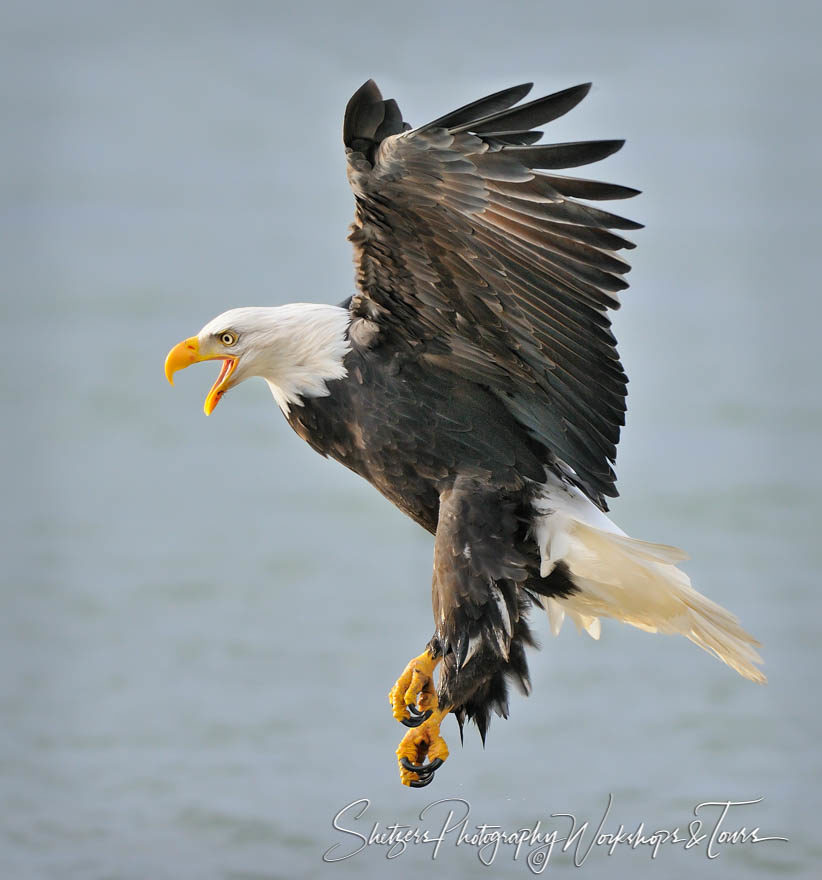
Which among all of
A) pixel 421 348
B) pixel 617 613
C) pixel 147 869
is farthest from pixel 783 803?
pixel 421 348

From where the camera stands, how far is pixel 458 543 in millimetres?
5137

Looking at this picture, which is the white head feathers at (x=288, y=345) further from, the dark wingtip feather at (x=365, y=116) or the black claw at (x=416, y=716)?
the black claw at (x=416, y=716)

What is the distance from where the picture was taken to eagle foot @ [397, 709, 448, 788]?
529cm

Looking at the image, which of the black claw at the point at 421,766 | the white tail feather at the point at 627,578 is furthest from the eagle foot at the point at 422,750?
the white tail feather at the point at 627,578

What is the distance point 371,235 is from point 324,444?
2.29ft

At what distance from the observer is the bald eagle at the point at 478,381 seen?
4766 millimetres

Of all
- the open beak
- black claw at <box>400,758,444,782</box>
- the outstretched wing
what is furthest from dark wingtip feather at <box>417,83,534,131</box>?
black claw at <box>400,758,444,782</box>

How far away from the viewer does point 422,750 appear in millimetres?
5324

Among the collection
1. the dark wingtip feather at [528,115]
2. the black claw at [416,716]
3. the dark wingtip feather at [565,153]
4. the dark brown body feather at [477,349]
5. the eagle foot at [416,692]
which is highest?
the dark wingtip feather at [528,115]

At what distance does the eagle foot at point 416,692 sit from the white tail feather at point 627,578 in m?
0.44

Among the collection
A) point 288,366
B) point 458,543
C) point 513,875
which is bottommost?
point 513,875

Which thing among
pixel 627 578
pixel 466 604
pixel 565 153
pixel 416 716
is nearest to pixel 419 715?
pixel 416 716

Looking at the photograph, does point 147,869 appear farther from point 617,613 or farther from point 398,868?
point 617,613

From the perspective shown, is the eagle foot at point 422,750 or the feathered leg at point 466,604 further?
the eagle foot at point 422,750
